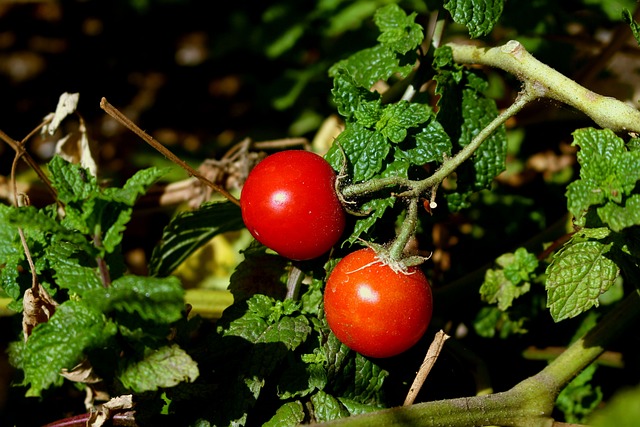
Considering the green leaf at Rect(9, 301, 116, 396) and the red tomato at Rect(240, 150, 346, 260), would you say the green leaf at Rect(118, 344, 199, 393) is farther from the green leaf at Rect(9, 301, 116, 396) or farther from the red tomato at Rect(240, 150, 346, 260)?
the red tomato at Rect(240, 150, 346, 260)

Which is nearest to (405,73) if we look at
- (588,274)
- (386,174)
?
(386,174)

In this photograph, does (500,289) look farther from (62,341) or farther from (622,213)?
(62,341)

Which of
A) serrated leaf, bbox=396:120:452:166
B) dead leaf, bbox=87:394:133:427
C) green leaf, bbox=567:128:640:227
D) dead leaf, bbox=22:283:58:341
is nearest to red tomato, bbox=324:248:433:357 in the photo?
serrated leaf, bbox=396:120:452:166

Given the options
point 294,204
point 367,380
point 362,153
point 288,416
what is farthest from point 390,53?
point 288,416

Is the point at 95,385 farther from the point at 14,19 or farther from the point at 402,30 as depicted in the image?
the point at 14,19

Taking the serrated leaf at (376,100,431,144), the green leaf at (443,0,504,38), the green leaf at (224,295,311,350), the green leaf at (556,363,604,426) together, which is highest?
the green leaf at (443,0,504,38)

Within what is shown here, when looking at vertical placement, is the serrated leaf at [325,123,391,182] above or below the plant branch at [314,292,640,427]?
above

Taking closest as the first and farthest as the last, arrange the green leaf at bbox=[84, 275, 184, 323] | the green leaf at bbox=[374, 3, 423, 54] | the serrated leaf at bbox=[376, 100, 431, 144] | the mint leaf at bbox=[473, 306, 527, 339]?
1. the green leaf at bbox=[84, 275, 184, 323]
2. the serrated leaf at bbox=[376, 100, 431, 144]
3. the green leaf at bbox=[374, 3, 423, 54]
4. the mint leaf at bbox=[473, 306, 527, 339]
